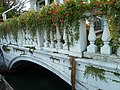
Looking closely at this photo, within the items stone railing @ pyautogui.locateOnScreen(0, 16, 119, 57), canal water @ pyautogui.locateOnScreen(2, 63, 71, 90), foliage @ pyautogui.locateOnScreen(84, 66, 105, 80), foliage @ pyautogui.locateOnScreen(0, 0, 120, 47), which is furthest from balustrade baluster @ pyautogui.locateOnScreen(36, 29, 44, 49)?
canal water @ pyautogui.locateOnScreen(2, 63, 71, 90)

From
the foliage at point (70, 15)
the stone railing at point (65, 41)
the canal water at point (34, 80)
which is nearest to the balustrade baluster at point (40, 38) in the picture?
the stone railing at point (65, 41)

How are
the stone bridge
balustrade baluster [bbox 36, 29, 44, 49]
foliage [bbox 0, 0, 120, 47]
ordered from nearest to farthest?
foliage [bbox 0, 0, 120, 47], the stone bridge, balustrade baluster [bbox 36, 29, 44, 49]

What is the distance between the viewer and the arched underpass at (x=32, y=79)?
23.2 feet

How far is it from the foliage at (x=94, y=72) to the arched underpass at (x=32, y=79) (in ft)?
11.6

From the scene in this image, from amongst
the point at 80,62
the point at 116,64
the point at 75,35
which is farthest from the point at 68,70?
the point at 116,64

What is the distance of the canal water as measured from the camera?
704cm

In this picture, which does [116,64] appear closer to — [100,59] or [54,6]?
[100,59]

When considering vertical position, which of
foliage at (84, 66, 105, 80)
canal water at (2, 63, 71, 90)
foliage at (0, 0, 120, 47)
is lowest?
canal water at (2, 63, 71, 90)

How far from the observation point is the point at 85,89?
3387 mm

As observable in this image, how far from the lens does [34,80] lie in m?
7.80

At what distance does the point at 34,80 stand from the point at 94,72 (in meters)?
5.16

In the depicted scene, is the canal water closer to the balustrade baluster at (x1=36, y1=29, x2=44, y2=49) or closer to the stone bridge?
the stone bridge

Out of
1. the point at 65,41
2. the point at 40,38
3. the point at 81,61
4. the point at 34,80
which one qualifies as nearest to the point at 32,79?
the point at 34,80

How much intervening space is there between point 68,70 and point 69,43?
2.07 ft
